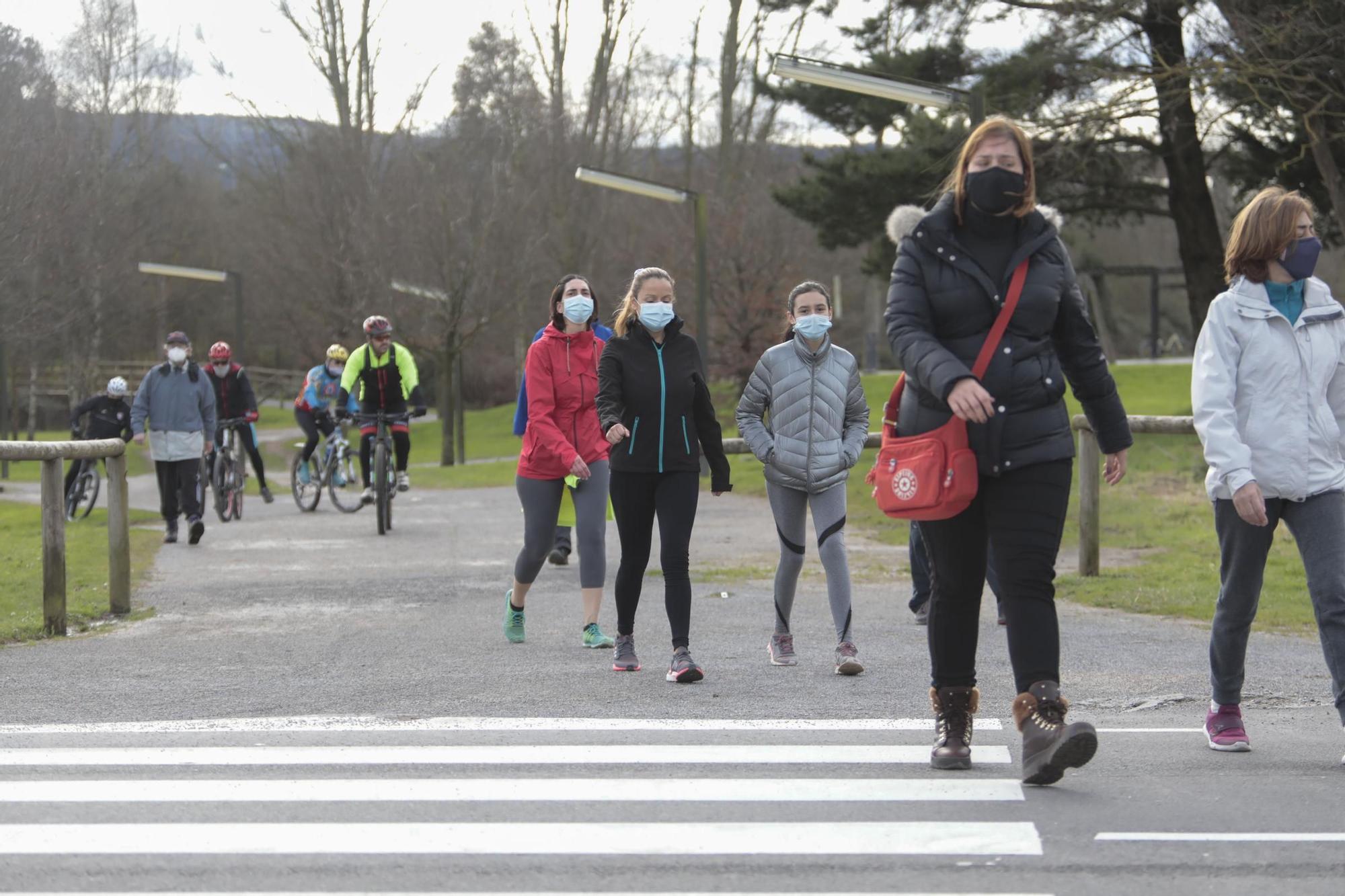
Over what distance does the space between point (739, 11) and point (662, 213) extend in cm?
1182

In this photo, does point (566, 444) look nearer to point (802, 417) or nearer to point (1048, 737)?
point (802, 417)

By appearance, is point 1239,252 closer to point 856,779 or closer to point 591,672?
point 856,779

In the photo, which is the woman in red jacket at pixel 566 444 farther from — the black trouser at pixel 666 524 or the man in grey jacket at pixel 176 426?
the man in grey jacket at pixel 176 426

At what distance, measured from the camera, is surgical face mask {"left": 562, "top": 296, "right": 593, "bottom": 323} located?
8.35 metres

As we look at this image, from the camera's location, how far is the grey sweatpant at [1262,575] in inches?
216

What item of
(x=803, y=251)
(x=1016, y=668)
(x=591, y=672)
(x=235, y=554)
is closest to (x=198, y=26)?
(x=803, y=251)

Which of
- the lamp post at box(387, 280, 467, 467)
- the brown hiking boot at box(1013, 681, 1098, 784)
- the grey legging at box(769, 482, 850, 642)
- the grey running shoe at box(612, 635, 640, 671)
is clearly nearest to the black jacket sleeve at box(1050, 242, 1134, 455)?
the brown hiking boot at box(1013, 681, 1098, 784)

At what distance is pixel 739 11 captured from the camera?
145 feet

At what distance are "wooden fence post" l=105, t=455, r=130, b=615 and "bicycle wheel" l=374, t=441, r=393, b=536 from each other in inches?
228

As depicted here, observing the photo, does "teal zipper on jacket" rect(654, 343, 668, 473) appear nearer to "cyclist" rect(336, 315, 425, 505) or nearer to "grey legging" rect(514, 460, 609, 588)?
"grey legging" rect(514, 460, 609, 588)

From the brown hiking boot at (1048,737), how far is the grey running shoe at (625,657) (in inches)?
110

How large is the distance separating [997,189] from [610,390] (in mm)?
2797

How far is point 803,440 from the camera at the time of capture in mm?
7887

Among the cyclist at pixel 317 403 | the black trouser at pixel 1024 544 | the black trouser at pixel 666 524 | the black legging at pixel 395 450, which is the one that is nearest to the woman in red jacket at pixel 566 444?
the black trouser at pixel 666 524
